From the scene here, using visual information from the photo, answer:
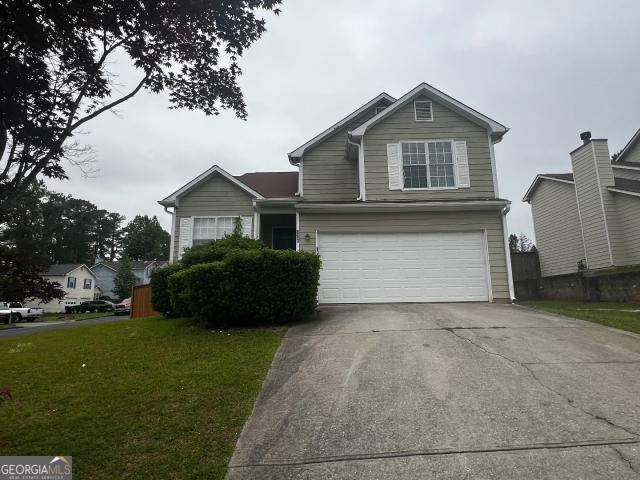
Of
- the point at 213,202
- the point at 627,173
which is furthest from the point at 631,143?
the point at 213,202

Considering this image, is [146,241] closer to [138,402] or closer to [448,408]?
[138,402]

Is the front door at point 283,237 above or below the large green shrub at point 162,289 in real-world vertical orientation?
above

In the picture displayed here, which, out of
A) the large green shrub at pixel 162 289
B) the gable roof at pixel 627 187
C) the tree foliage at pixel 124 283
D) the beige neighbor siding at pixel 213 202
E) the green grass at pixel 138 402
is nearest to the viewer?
the green grass at pixel 138 402

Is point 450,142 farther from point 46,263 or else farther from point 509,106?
point 46,263

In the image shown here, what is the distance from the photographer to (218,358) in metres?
6.25

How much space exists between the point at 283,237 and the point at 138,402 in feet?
36.2

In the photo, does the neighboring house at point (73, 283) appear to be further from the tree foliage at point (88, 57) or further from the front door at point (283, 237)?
the tree foliage at point (88, 57)

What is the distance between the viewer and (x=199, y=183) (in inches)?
564

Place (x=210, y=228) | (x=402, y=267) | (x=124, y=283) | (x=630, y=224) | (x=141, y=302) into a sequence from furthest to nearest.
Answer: (x=124, y=283) < (x=141, y=302) < (x=630, y=224) < (x=210, y=228) < (x=402, y=267)

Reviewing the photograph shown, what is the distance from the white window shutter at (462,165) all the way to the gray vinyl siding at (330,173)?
11.3 ft

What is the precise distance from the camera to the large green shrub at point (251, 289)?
8.44m

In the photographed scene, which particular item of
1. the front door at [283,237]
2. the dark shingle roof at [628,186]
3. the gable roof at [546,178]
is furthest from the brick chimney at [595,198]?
the front door at [283,237]

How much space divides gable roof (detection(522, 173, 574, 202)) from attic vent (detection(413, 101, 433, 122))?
937 centimetres

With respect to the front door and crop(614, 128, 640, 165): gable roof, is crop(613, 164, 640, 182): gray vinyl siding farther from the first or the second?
the front door
